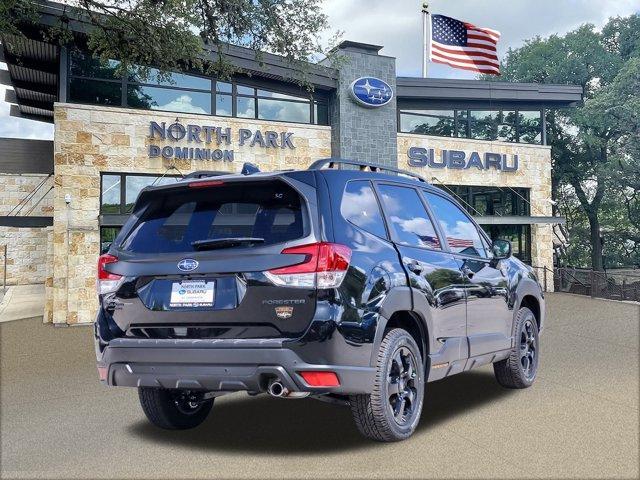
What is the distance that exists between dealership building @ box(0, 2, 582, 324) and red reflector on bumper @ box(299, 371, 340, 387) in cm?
1084

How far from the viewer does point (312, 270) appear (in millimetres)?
4121

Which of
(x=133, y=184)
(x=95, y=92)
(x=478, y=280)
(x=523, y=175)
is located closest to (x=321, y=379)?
(x=478, y=280)

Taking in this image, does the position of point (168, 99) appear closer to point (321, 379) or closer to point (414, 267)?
point (414, 267)

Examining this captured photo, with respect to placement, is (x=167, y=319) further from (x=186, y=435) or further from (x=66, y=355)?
(x=66, y=355)

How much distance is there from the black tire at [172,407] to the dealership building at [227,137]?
9348 millimetres

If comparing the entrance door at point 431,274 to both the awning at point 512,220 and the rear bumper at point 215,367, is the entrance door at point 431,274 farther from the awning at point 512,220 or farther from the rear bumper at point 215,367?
the awning at point 512,220

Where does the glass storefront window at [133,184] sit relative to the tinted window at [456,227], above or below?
above

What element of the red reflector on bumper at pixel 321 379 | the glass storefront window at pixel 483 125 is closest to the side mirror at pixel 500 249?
the red reflector on bumper at pixel 321 379

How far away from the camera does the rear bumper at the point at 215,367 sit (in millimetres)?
4094

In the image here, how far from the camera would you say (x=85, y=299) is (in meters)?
16.4

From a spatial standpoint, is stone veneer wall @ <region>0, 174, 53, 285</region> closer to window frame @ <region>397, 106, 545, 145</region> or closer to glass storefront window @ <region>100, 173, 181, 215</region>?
glass storefront window @ <region>100, 173, 181, 215</region>

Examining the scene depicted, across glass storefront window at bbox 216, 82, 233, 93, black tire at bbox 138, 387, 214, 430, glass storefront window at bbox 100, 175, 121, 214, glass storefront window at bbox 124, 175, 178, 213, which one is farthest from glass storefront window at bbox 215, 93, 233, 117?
black tire at bbox 138, 387, 214, 430

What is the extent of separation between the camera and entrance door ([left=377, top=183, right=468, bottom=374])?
16.5 feet

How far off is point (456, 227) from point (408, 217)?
0.95 metres
